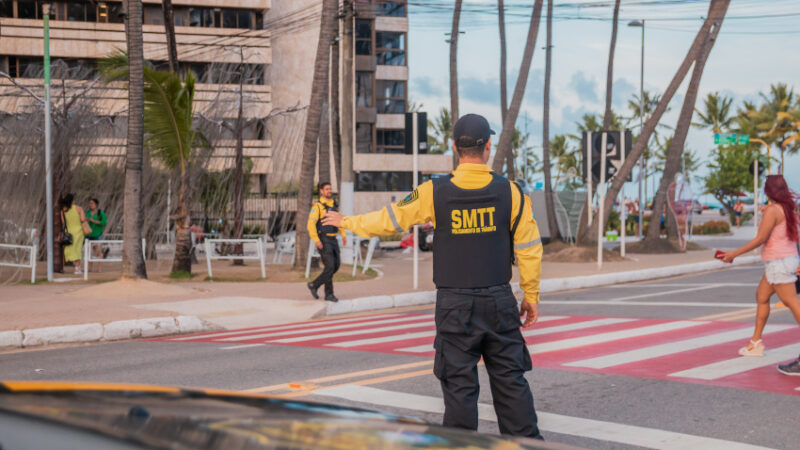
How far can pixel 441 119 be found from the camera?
107875 millimetres

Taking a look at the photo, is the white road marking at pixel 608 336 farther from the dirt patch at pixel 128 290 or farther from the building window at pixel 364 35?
the building window at pixel 364 35

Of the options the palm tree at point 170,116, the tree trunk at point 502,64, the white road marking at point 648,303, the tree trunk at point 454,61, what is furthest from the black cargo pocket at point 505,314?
the tree trunk at point 502,64

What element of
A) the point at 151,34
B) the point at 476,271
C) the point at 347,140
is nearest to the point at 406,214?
the point at 476,271

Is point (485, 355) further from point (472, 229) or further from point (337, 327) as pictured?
point (337, 327)

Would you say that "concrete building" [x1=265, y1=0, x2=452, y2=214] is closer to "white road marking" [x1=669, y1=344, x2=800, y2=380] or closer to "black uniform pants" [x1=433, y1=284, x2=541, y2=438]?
"white road marking" [x1=669, y1=344, x2=800, y2=380]

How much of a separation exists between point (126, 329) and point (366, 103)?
187ft

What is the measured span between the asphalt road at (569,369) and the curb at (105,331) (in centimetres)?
51

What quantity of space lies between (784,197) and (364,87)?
6017 centimetres

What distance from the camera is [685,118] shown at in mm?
31062

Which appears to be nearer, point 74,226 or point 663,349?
point 663,349

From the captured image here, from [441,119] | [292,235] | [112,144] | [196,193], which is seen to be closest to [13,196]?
[112,144]

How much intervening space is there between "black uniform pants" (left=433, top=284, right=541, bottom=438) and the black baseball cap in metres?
0.82

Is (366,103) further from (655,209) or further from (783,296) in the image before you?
(783,296)

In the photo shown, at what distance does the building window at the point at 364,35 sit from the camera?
221 feet
